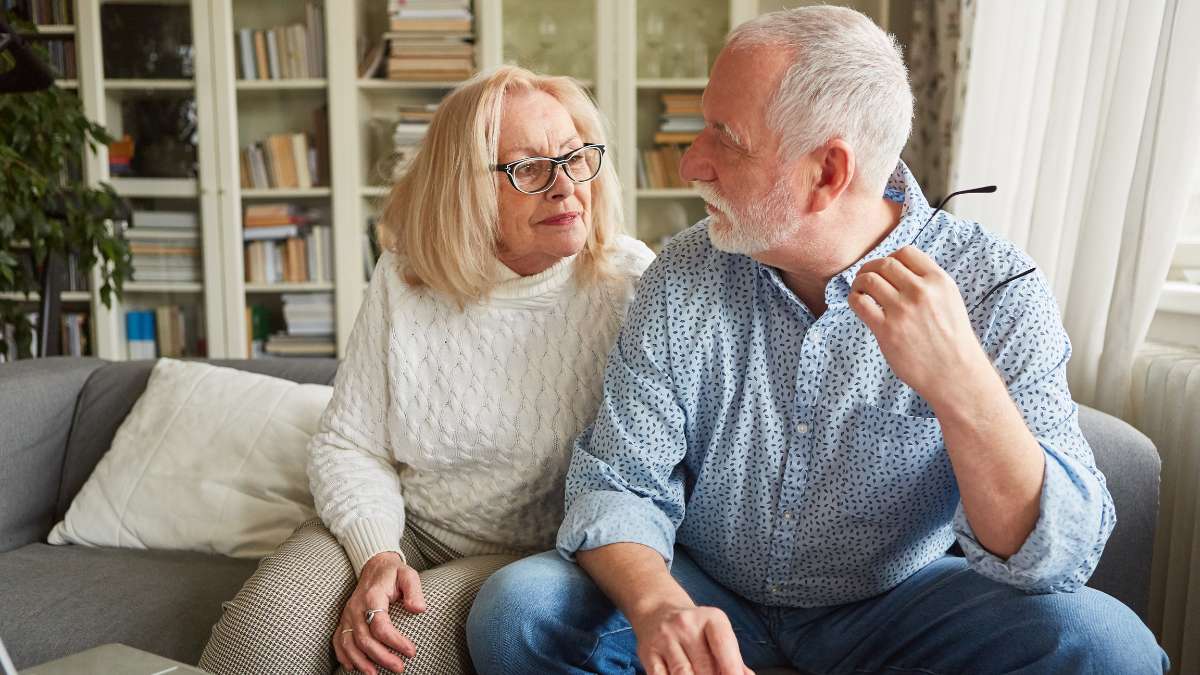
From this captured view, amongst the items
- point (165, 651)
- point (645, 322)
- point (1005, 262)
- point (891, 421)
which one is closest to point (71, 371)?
point (165, 651)

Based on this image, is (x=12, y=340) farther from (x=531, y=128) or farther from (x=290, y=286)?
(x=531, y=128)

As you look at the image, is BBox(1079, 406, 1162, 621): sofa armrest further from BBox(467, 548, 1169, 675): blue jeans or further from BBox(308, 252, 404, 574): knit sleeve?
BBox(308, 252, 404, 574): knit sleeve

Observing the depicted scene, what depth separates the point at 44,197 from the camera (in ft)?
8.54

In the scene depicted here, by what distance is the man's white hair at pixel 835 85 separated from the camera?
43.9 inches

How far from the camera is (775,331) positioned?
3.98ft

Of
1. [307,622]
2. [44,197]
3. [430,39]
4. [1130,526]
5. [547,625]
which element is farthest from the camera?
[430,39]

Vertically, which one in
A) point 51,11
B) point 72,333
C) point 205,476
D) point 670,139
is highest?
point 51,11

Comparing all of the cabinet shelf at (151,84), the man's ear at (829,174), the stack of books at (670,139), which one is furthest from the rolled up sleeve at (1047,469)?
the cabinet shelf at (151,84)

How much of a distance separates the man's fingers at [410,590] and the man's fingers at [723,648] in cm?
39

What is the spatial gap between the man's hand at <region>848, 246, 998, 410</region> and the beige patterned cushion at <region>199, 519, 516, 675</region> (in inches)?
23.3

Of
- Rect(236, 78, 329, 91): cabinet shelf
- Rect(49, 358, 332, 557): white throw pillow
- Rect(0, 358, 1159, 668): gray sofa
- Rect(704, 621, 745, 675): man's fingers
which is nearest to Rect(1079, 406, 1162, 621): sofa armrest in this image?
Rect(0, 358, 1159, 668): gray sofa

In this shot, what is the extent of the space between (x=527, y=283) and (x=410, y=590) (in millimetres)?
448

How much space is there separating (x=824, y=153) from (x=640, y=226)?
235 cm

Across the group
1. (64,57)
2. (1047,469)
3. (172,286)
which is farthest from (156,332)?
(1047,469)
